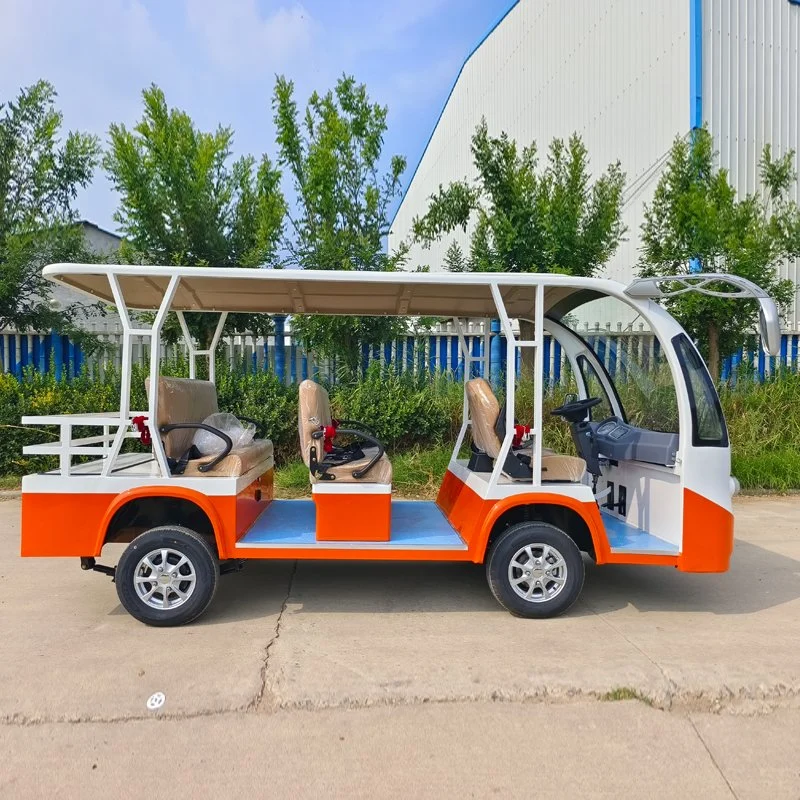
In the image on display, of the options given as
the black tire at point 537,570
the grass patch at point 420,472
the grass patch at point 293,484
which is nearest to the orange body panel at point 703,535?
the black tire at point 537,570

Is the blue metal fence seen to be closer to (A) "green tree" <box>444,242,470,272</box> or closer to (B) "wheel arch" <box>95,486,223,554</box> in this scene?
(A) "green tree" <box>444,242,470,272</box>

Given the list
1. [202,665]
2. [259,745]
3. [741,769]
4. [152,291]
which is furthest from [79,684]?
[741,769]

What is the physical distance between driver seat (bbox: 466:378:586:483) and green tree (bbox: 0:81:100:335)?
6.01 metres

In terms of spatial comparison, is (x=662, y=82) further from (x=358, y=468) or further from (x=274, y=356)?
(x=358, y=468)

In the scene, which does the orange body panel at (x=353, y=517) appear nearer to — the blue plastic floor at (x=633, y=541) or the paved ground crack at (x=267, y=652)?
the paved ground crack at (x=267, y=652)

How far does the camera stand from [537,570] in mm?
4328

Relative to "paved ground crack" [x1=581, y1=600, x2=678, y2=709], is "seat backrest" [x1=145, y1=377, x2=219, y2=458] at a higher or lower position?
higher

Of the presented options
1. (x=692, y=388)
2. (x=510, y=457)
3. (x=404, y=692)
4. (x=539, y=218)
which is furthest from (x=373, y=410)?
(x=404, y=692)

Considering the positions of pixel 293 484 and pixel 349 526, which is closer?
pixel 349 526

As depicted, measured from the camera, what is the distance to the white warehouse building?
41.4 feet

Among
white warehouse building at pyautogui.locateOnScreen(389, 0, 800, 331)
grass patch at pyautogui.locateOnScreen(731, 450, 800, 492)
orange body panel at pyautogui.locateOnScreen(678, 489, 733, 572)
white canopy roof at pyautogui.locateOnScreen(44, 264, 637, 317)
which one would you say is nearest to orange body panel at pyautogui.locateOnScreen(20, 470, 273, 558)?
white canopy roof at pyautogui.locateOnScreen(44, 264, 637, 317)

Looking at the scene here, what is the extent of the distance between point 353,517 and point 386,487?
0.88 ft

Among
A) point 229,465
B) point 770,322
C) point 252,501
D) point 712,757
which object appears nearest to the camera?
point 712,757

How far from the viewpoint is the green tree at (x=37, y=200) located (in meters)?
8.54
